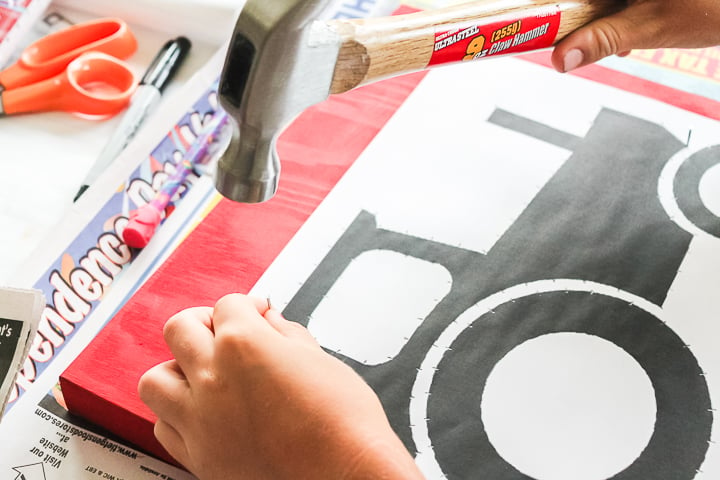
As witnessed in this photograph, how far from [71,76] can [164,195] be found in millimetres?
180

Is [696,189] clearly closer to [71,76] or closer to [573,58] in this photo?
[573,58]

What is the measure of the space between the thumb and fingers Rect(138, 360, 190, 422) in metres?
0.40

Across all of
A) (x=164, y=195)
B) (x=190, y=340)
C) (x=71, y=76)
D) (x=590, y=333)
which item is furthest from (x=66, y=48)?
(x=590, y=333)

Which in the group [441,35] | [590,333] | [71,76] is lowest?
[590,333]

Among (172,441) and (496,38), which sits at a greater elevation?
(496,38)

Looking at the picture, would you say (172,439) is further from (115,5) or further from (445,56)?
(115,5)

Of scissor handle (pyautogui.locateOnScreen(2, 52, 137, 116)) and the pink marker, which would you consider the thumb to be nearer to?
the pink marker

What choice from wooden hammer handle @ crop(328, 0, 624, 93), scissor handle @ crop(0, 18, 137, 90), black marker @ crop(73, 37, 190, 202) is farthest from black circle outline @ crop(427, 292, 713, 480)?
scissor handle @ crop(0, 18, 137, 90)

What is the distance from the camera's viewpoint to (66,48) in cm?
85

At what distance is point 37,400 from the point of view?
606 millimetres

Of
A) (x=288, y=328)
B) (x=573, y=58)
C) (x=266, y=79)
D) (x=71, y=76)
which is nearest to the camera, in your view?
(x=266, y=79)

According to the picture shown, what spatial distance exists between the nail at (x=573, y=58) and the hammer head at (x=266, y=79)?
0.25 m

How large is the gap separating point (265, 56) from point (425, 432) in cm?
28

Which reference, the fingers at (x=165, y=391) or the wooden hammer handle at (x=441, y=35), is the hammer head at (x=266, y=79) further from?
the fingers at (x=165, y=391)
